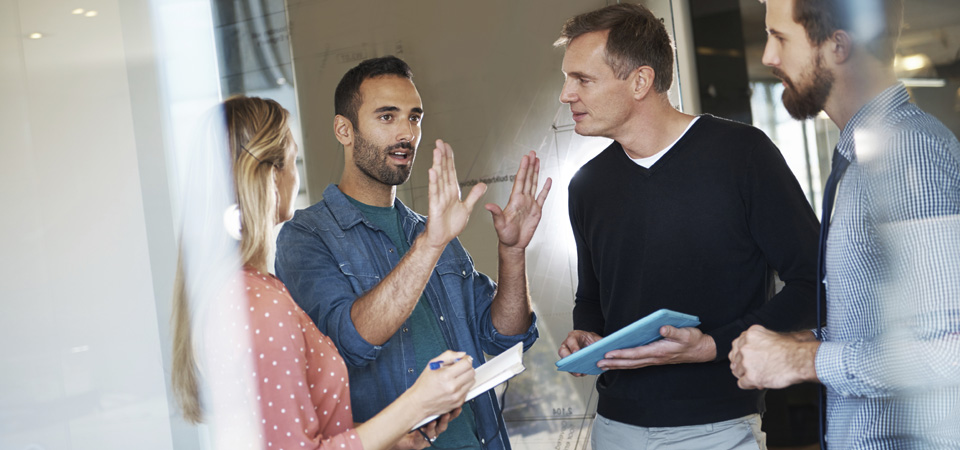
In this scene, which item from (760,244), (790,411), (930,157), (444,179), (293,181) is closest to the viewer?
(930,157)

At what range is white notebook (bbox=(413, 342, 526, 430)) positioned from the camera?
133cm

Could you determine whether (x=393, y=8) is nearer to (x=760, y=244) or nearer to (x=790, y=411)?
(x=760, y=244)

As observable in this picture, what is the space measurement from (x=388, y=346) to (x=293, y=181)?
0.51 m

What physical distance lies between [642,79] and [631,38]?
0.36 ft

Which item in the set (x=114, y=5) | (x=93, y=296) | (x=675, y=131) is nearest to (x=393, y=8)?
(x=114, y=5)

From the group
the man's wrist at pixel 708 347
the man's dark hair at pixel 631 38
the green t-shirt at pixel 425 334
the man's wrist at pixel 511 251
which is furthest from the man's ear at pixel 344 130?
the man's wrist at pixel 708 347

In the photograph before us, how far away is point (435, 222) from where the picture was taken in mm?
1587

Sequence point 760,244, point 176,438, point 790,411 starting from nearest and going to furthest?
1. point 760,244
2. point 176,438
3. point 790,411

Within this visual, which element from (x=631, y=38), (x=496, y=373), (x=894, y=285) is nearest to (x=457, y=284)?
(x=496, y=373)

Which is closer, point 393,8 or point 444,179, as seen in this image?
point 444,179

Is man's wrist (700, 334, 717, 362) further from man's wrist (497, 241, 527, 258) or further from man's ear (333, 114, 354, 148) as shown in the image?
man's ear (333, 114, 354, 148)

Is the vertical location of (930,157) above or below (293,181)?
below

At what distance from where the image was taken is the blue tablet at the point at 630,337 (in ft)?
4.76

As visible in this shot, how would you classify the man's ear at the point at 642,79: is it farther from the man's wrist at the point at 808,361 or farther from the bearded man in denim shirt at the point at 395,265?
the man's wrist at the point at 808,361
